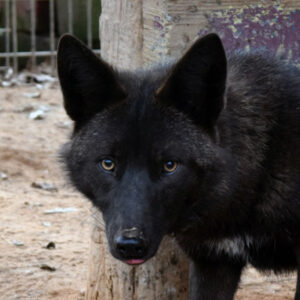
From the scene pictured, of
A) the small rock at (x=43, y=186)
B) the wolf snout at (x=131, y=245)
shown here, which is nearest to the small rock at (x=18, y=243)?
the small rock at (x=43, y=186)

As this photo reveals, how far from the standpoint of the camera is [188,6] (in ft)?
13.6

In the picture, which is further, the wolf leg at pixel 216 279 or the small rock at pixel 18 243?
the small rock at pixel 18 243

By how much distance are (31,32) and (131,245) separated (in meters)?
9.06

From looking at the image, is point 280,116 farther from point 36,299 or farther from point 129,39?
point 36,299

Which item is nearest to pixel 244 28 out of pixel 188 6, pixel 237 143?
pixel 188 6

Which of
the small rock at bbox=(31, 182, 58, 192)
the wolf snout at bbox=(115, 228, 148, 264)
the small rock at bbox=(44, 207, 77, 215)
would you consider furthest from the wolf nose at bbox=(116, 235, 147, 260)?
the small rock at bbox=(31, 182, 58, 192)

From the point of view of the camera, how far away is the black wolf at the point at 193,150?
337 cm

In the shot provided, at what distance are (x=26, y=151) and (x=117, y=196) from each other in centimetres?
499

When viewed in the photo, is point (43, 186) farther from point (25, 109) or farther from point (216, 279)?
point (216, 279)

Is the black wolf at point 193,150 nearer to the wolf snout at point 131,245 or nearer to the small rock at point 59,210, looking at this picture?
the wolf snout at point 131,245

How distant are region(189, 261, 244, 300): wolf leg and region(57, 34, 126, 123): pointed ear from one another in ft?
4.17

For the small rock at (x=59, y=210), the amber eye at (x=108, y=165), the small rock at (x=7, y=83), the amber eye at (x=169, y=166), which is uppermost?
the amber eye at (x=169, y=166)

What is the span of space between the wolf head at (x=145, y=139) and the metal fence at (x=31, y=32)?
7.52 metres

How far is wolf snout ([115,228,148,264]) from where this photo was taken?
10.5ft
